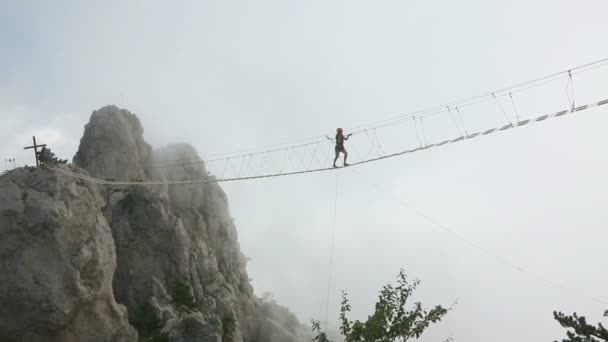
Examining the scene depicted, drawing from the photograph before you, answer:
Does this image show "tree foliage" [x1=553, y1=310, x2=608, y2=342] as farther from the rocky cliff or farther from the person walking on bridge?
the rocky cliff

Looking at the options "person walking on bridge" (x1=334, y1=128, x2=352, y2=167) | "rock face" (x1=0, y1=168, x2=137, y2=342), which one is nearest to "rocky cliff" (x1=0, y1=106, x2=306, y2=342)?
"rock face" (x1=0, y1=168, x2=137, y2=342)

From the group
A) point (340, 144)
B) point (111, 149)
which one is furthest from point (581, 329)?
point (111, 149)

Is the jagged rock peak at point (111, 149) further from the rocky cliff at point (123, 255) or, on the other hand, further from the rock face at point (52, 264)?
the rock face at point (52, 264)

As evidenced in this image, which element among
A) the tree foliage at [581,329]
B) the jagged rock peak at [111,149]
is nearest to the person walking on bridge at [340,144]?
the tree foliage at [581,329]

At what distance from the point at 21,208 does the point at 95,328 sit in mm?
8011

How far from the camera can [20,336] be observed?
33969 mm

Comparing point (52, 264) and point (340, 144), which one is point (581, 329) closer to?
point (340, 144)

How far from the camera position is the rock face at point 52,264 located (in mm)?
34062

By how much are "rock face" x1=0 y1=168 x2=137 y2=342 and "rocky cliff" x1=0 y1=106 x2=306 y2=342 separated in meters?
0.06

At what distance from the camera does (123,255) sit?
48594mm

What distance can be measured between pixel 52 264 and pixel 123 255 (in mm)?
13466

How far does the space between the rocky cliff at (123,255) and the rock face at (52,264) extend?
6cm

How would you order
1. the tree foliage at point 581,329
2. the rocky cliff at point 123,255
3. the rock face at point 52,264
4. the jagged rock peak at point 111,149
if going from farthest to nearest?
1. the jagged rock peak at point 111,149
2. the rocky cliff at point 123,255
3. the rock face at point 52,264
4. the tree foliage at point 581,329

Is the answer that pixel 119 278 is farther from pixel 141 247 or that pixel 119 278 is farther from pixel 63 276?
pixel 63 276
